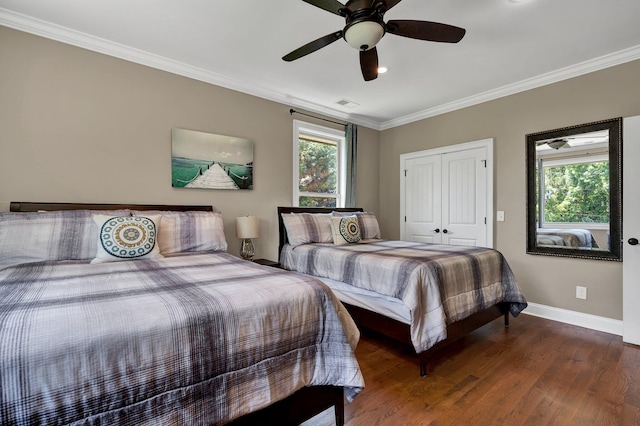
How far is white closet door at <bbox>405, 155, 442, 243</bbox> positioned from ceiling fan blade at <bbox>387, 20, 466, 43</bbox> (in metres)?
2.50

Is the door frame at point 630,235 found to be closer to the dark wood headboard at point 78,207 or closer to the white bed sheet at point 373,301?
the white bed sheet at point 373,301

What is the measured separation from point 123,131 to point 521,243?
4317 mm

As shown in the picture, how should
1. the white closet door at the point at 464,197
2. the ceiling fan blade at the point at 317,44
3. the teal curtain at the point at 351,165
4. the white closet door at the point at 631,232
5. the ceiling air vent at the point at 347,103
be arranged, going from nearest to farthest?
1. the ceiling fan blade at the point at 317,44
2. the white closet door at the point at 631,232
3. the white closet door at the point at 464,197
4. the ceiling air vent at the point at 347,103
5. the teal curtain at the point at 351,165

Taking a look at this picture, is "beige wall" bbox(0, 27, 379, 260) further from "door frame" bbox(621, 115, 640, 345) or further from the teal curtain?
"door frame" bbox(621, 115, 640, 345)

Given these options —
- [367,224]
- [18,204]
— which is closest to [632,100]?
[367,224]

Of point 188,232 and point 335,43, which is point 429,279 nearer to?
point 188,232

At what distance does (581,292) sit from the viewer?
3076 millimetres

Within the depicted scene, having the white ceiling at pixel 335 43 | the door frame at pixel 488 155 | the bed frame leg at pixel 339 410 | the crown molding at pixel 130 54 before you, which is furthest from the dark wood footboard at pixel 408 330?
the crown molding at pixel 130 54

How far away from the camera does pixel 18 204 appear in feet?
7.63

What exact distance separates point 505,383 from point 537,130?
273 cm

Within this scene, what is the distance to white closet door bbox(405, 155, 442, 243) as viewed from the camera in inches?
170

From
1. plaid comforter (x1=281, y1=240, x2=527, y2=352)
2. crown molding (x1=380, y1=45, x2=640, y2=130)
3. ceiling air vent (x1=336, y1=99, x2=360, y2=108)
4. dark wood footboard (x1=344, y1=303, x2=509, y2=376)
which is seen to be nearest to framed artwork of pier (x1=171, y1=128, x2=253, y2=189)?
plaid comforter (x1=281, y1=240, x2=527, y2=352)

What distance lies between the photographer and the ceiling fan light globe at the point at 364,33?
1.80 meters

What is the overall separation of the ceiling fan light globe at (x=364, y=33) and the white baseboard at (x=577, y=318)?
10.8 feet
